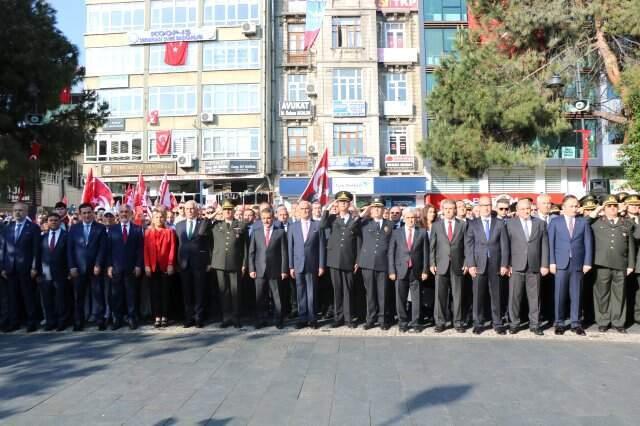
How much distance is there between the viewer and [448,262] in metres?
8.37

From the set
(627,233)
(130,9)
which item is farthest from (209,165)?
(627,233)

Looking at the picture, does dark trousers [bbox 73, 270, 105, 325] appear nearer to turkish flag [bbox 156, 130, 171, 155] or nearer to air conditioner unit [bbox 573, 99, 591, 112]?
air conditioner unit [bbox 573, 99, 591, 112]

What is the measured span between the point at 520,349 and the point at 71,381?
5400 millimetres

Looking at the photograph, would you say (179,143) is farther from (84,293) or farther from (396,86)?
(84,293)

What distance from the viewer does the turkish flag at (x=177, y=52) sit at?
1250 inches

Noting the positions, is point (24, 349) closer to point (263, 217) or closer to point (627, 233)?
point (263, 217)

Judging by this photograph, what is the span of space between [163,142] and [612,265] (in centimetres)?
2777

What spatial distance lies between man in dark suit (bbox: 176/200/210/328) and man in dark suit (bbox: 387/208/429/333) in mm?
3046

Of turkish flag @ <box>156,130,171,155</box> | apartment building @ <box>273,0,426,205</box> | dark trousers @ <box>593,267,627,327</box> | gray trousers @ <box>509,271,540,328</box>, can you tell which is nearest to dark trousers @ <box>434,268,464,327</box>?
gray trousers @ <box>509,271,540,328</box>

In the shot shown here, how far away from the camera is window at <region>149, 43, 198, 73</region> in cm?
3181

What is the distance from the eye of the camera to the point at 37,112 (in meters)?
15.8

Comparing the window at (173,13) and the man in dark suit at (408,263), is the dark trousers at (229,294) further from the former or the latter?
the window at (173,13)

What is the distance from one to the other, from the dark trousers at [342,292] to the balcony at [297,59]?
2465cm

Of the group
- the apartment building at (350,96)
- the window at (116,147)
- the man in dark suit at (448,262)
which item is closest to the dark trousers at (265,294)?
the man in dark suit at (448,262)
